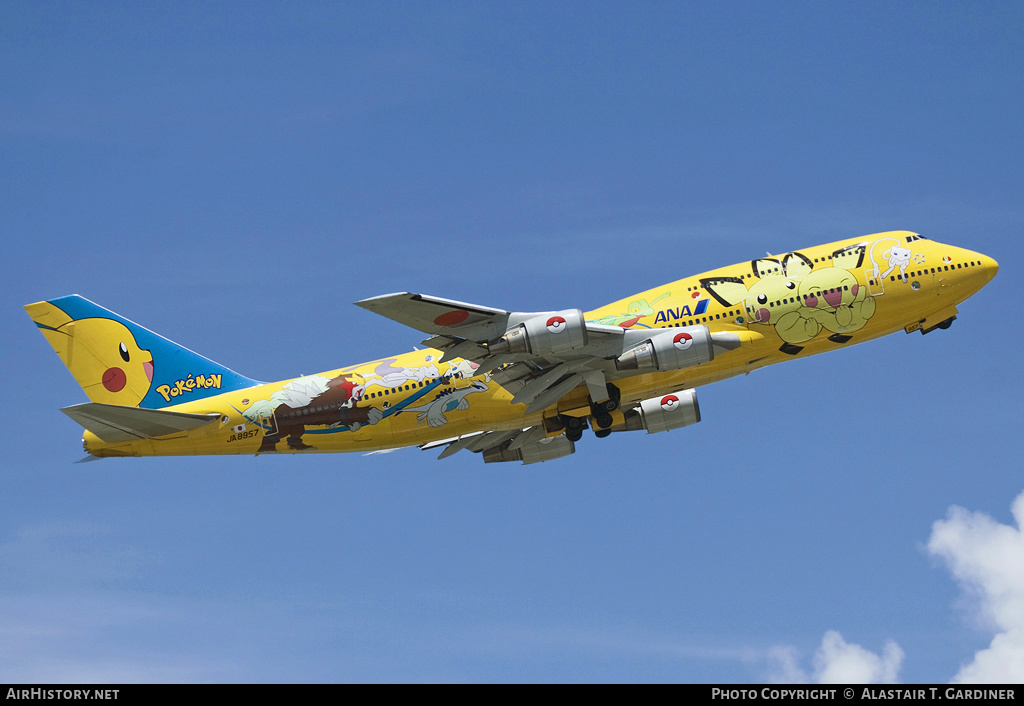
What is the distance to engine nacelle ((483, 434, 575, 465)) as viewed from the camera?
48781 mm

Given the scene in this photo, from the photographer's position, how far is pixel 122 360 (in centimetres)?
4738

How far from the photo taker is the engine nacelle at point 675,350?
41.2 m

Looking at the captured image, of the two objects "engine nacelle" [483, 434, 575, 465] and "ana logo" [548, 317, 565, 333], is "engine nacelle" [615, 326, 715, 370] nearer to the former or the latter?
"ana logo" [548, 317, 565, 333]

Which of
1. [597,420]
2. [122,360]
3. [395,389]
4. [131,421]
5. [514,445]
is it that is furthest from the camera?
[514,445]

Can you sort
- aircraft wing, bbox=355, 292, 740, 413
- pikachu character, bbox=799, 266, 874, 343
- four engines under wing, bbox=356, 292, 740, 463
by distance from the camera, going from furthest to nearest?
pikachu character, bbox=799, 266, 874, 343 → four engines under wing, bbox=356, 292, 740, 463 → aircraft wing, bbox=355, 292, 740, 413

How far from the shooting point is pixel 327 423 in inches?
1734

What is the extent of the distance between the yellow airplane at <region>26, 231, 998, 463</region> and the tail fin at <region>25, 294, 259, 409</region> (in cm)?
23

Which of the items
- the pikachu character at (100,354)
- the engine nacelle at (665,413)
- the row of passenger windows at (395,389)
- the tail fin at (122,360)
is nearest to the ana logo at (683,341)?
the engine nacelle at (665,413)

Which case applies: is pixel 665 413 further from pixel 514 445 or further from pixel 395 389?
pixel 395 389

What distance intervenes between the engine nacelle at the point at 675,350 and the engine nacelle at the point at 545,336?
3.24 meters

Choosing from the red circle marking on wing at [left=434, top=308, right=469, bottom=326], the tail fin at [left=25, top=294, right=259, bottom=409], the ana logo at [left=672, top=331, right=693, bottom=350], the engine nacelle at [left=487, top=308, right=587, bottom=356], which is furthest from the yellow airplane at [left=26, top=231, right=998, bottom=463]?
the red circle marking on wing at [left=434, top=308, right=469, bottom=326]

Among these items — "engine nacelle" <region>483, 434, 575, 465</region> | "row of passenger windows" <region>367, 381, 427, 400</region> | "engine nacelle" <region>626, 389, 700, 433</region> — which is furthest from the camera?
"engine nacelle" <region>483, 434, 575, 465</region>

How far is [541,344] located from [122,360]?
67.2 feet

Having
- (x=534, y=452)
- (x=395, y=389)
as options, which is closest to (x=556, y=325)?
(x=395, y=389)
